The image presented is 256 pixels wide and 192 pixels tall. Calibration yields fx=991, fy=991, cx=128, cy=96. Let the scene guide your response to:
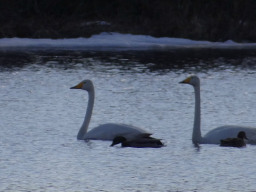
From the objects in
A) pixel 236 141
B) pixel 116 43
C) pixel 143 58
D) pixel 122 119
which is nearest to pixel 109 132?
pixel 236 141

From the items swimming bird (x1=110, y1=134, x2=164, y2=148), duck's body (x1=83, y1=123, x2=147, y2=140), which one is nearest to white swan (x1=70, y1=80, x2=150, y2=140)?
duck's body (x1=83, y1=123, x2=147, y2=140)

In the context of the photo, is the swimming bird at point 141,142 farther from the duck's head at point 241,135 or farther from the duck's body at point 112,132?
the duck's head at point 241,135

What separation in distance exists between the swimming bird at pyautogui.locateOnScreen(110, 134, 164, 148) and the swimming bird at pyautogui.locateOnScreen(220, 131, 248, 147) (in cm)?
77

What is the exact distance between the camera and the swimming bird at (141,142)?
12211 mm

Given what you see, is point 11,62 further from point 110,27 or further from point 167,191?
point 167,191

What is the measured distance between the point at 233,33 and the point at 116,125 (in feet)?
75.7

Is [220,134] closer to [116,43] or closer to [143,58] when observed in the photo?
[143,58]

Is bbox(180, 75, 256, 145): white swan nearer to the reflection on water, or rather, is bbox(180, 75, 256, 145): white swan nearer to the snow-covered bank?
the reflection on water

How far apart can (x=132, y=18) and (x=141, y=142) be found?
2550cm

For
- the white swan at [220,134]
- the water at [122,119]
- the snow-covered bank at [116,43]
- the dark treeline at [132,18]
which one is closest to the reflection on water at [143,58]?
the water at [122,119]

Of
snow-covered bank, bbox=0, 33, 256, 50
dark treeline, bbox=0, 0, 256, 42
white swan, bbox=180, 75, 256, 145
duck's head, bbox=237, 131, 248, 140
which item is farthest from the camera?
dark treeline, bbox=0, 0, 256, 42

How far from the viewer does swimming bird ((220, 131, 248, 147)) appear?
12.2 metres

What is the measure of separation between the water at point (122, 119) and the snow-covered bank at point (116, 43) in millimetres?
4425

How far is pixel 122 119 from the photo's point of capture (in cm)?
1523
